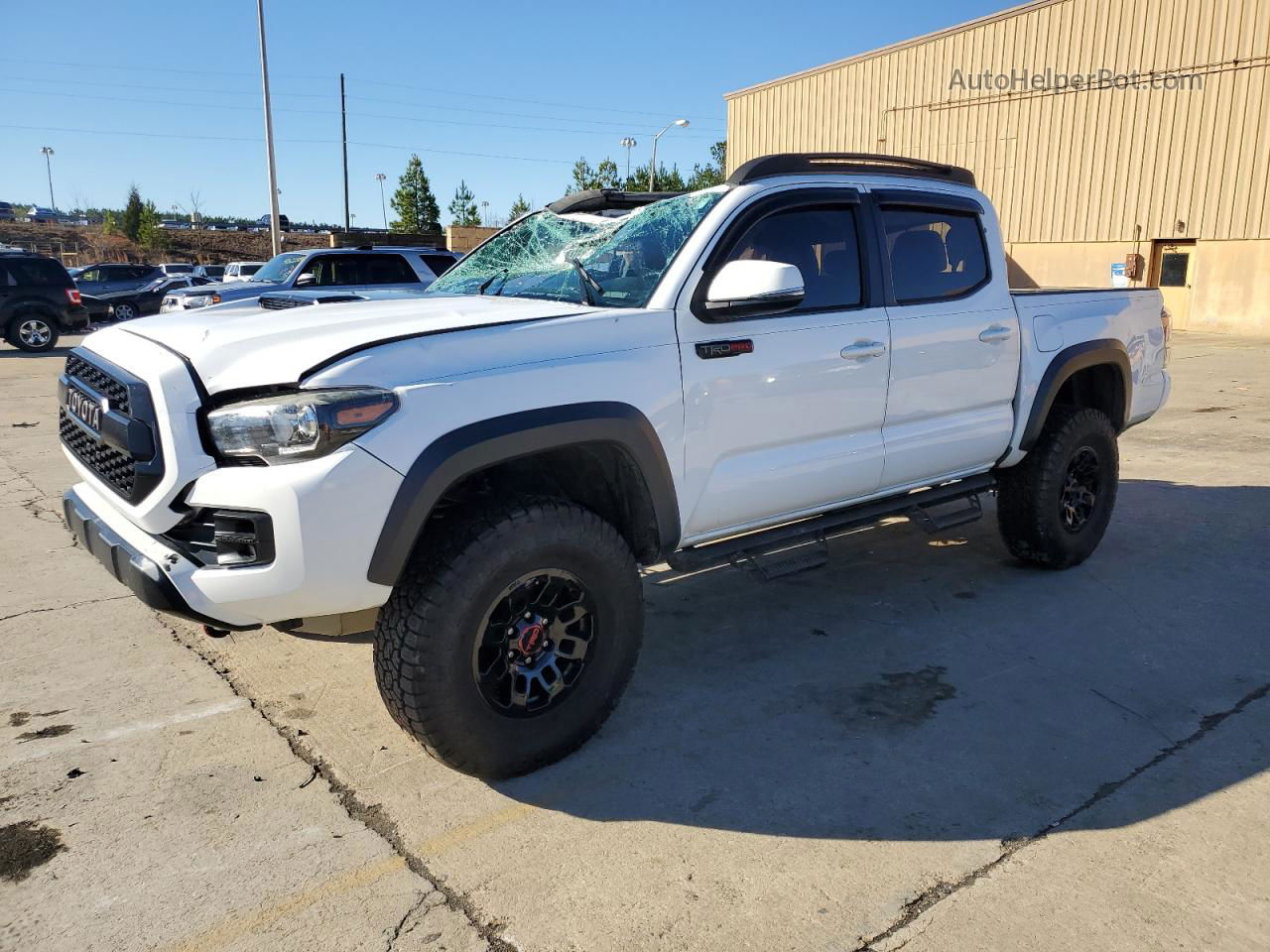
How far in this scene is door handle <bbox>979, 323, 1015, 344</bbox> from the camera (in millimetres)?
4398

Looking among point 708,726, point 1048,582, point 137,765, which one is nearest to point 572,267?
point 708,726

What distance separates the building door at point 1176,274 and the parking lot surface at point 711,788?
21.5 metres

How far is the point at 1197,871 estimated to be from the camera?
2604 millimetres

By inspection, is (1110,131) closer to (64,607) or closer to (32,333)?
(32,333)

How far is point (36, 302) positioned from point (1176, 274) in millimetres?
25362

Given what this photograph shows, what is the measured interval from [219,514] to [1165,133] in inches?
1015

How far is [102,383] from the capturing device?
3090 mm

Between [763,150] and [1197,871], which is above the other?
[763,150]

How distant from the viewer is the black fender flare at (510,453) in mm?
2660

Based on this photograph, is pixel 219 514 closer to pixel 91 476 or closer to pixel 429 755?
pixel 91 476

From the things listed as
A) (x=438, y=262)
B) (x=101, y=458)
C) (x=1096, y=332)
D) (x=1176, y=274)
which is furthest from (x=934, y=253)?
(x=1176, y=274)

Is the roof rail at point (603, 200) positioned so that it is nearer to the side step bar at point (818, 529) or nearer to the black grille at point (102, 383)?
the side step bar at point (818, 529)

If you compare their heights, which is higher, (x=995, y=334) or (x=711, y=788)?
(x=995, y=334)

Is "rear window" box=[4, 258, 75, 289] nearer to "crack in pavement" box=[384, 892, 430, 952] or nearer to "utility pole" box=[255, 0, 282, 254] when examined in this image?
"utility pole" box=[255, 0, 282, 254]
